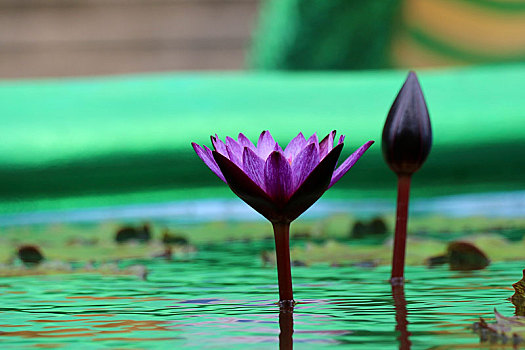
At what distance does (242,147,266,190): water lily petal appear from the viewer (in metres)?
0.66

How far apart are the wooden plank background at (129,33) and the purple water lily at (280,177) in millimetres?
4393

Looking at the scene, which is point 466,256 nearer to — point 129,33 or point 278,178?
point 278,178

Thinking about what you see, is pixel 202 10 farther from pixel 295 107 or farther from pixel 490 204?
pixel 490 204

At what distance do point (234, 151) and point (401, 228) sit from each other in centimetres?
26

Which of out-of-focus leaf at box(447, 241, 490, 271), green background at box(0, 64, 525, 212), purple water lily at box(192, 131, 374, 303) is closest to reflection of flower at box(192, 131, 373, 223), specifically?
purple water lily at box(192, 131, 374, 303)

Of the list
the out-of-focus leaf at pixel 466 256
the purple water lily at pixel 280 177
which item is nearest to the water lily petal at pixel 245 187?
the purple water lily at pixel 280 177

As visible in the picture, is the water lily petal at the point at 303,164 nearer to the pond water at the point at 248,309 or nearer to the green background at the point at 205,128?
the pond water at the point at 248,309

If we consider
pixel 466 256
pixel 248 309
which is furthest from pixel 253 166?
pixel 466 256

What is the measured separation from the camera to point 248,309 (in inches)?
28.2

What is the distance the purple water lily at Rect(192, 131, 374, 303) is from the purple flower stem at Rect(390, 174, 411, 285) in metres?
0.18

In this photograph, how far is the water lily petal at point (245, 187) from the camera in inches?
25.8

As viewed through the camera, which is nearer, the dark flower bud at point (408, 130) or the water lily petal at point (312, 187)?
the water lily petal at point (312, 187)

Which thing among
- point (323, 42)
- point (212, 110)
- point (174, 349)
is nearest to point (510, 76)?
point (212, 110)

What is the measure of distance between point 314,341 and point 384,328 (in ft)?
0.23
